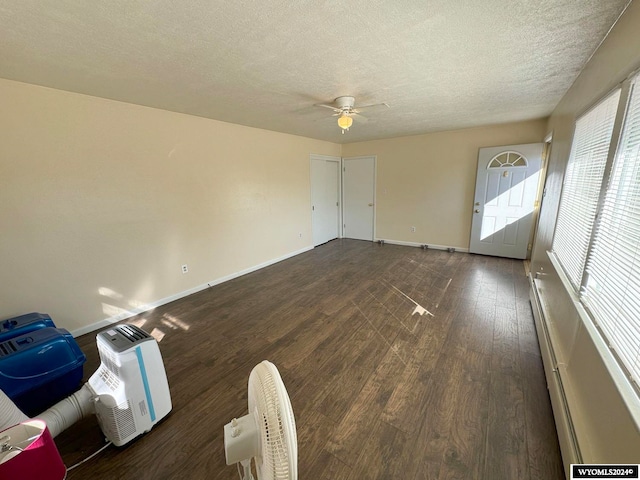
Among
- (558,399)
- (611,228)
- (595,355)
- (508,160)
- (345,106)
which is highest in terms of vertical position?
(345,106)

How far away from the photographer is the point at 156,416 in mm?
1562

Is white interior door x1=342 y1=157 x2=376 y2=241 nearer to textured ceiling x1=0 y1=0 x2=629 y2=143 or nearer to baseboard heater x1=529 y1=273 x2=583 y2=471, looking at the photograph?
textured ceiling x1=0 y1=0 x2=629 y2=143

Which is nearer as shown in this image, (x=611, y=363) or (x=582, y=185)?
(x=611, y=363)

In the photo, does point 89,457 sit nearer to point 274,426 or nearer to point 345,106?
point 274,426

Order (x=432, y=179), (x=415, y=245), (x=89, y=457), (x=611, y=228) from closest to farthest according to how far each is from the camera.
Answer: (x=611, y=228) < (x=89, y=457) < (x=432, y=179) < (x=415, y=245)

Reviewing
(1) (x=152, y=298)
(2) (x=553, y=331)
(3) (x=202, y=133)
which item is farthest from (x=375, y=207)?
(1) (x=152, y=298)

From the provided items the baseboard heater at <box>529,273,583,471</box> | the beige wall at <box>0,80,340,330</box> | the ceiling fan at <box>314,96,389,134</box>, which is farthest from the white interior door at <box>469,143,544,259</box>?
the beige wall at <box>0,80,340,330</box>

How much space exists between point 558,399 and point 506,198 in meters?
3.70

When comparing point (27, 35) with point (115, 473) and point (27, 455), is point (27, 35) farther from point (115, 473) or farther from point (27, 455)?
point (115, 473)

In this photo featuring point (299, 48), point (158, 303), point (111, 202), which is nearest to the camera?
point (299, 48)

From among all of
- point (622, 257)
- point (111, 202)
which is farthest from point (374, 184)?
point (622, 257)

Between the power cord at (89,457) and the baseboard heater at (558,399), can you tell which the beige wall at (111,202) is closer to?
the power cord at (89,457)

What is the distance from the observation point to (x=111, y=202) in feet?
8.63

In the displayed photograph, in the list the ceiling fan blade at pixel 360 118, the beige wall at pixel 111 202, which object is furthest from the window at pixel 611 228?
the beige wall at pixel 111 202
